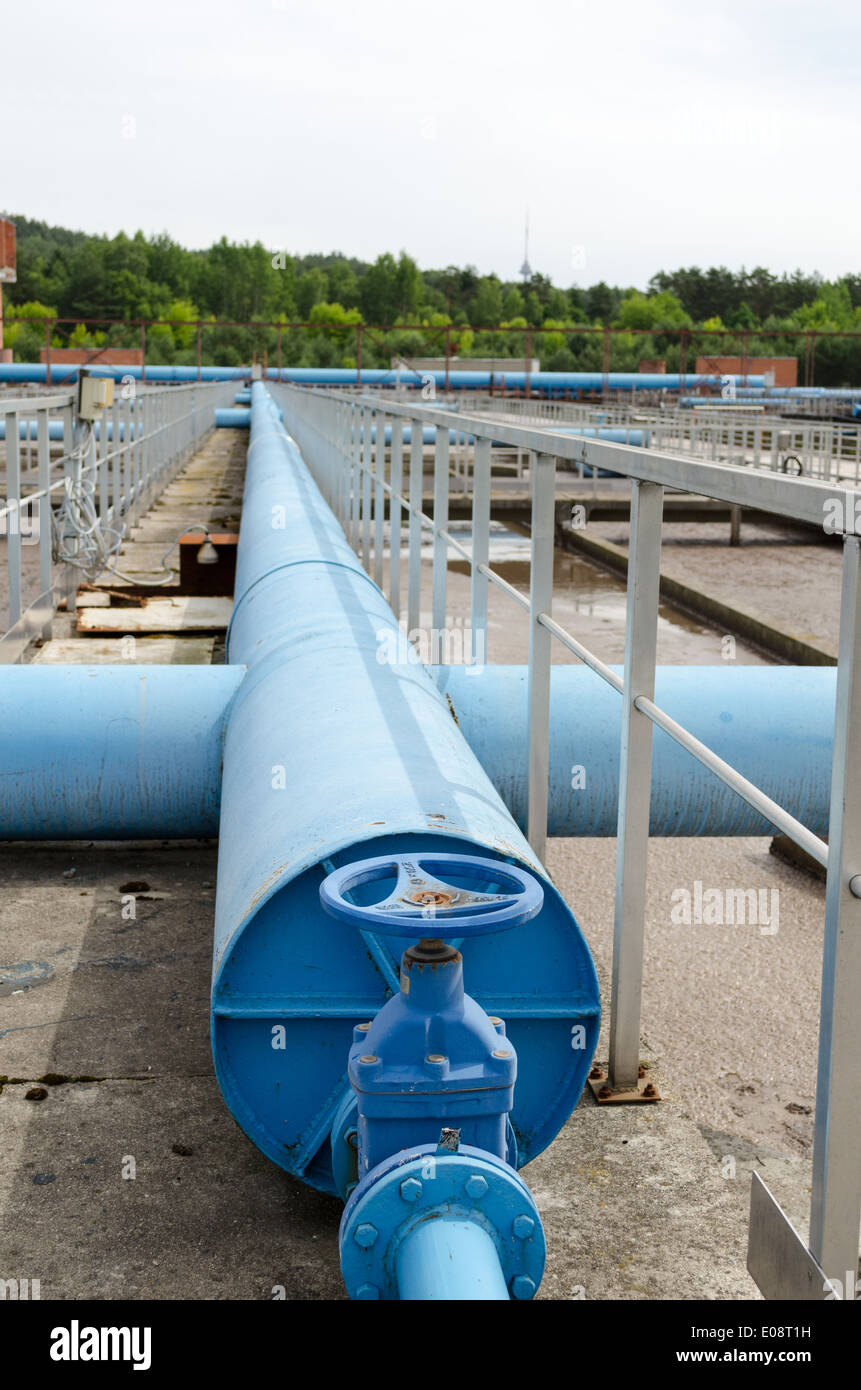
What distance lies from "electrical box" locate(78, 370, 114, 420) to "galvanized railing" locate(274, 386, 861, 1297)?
4.27m

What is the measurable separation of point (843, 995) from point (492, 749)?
2.61m

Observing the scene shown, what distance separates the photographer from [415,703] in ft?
10.9

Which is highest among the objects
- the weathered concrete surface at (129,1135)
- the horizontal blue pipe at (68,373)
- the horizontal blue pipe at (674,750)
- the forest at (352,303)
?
the forest at (352,303)

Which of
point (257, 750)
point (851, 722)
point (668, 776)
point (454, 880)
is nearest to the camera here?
point (851, 722)

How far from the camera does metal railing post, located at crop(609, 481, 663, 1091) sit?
2.97m

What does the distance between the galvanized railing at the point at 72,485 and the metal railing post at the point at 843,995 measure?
4.65 m

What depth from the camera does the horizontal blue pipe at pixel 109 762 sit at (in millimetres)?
4371

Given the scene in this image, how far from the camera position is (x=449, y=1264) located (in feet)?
6.16

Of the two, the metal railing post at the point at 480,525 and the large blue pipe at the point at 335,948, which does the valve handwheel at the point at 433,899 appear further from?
the metal railing post at the point at 480,525

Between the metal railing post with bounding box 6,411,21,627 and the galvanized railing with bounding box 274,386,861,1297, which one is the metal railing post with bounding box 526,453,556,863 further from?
the metal railing post with bounding box 6,411,21,627

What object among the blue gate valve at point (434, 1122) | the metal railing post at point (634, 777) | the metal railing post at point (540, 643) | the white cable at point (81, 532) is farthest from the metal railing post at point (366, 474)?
the blue gate valve at point (434, 1122)

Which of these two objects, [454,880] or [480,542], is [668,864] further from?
[454,880]
